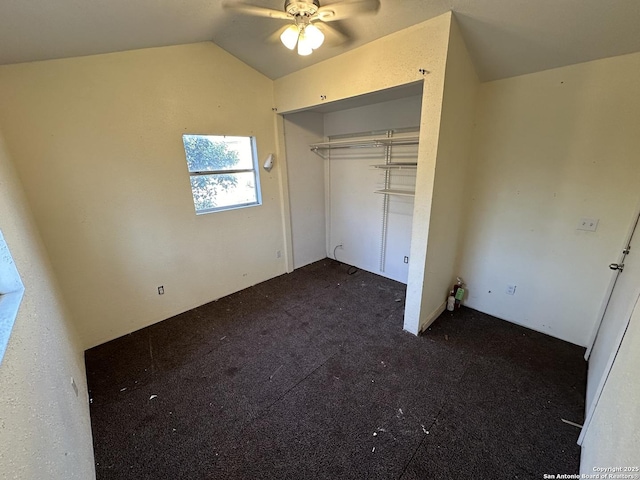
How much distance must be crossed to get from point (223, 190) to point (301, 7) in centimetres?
196

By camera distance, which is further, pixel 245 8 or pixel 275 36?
pixel 275 36

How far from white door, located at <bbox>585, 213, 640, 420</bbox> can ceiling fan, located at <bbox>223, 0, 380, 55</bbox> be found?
2307mm

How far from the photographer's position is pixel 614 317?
1712 millimetres

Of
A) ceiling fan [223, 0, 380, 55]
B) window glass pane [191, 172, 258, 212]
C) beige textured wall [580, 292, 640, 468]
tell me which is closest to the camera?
beige textured wall [580, 292, 640, 468]

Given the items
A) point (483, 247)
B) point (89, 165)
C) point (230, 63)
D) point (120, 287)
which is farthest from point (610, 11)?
point (120, 287)

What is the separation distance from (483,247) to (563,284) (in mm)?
674

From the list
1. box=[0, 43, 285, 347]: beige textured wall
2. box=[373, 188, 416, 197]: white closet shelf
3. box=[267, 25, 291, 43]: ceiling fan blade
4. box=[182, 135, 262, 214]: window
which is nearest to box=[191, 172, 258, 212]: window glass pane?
box=[182, 135, 262, 214]: window

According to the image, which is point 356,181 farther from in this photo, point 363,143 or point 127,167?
point 127,167

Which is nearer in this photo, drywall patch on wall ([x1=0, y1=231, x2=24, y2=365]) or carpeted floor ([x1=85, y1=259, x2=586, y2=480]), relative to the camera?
drywall patch on wall ([x1=0, y1=231, x2=24, y2=365])

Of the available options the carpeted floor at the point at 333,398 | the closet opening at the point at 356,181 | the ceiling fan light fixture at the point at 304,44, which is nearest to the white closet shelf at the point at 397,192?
the closet opening at the point at 356,181

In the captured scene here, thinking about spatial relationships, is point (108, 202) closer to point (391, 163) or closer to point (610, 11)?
point (391, 163)

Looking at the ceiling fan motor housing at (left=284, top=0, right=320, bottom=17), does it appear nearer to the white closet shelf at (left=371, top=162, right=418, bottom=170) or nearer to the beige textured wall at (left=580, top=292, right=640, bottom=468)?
the white closet shelf at (left=371, top=162, right=418, bottom=170)

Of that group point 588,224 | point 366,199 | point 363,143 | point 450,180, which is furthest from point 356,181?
point 588,224

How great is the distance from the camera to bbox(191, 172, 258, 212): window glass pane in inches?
110
